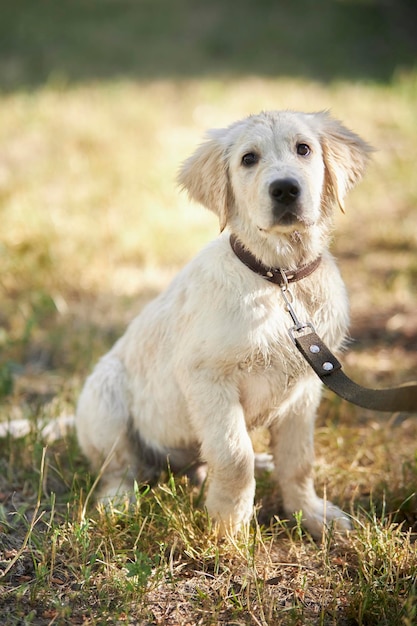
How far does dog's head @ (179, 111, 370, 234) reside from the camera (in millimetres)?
2420

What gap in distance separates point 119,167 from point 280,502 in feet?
14.3

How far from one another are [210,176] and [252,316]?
600 millimetres

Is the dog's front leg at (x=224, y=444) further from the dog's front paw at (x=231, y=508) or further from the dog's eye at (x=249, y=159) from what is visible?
the dog's eye at (x=249, y=159)

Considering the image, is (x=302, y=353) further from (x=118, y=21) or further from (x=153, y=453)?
(x=118, y=21)

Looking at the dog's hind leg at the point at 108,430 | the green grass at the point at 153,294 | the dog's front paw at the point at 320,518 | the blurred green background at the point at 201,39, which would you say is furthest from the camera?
the blurred green background at the point at 201,39

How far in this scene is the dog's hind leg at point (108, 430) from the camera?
2.97 metres

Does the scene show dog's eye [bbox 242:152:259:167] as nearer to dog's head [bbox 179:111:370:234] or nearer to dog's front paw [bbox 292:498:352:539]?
dog's head [bbox 179:111:370:234]

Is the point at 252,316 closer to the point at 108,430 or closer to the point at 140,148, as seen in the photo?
the point at 108,430

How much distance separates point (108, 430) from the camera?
9.73 feet

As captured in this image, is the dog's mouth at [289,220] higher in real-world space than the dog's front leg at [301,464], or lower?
higher

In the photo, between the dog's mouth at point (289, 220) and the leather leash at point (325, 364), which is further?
the dog's mouth at point (289, 220)

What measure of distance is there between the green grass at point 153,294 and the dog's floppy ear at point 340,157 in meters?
0.35

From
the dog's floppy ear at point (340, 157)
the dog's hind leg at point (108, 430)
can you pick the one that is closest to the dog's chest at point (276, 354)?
the dog's floppy ear at point (340, 157)

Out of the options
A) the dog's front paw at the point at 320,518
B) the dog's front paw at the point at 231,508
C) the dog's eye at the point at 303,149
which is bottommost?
the dog's front paw at the point at 320,518
